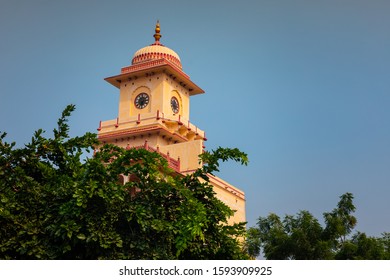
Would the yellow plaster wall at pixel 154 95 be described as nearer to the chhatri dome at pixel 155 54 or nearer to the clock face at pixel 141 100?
the clock face at pixel 141 100

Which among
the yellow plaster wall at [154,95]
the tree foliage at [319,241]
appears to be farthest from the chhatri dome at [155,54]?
the tree foliage at [319,241]

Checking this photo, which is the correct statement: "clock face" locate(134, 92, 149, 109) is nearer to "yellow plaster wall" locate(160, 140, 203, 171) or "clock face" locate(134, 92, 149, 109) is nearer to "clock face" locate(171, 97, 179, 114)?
"clock face" locate(171, 97, 179, 114)

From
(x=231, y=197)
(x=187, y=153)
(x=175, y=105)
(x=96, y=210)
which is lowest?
(x=96, y=210)

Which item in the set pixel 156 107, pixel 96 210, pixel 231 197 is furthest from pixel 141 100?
pixel 96 210

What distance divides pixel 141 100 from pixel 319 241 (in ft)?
62.5

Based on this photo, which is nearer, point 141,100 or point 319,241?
point 319,241

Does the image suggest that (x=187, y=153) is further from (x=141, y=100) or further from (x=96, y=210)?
(x=96, y=210)

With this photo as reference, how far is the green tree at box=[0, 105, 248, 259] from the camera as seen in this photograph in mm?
12805

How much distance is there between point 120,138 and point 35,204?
90.9ft

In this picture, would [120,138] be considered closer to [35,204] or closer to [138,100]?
[138,100]

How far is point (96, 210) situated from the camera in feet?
43.2

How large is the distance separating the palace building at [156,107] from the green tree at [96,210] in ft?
74.5

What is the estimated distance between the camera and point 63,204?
12953 millimetres
